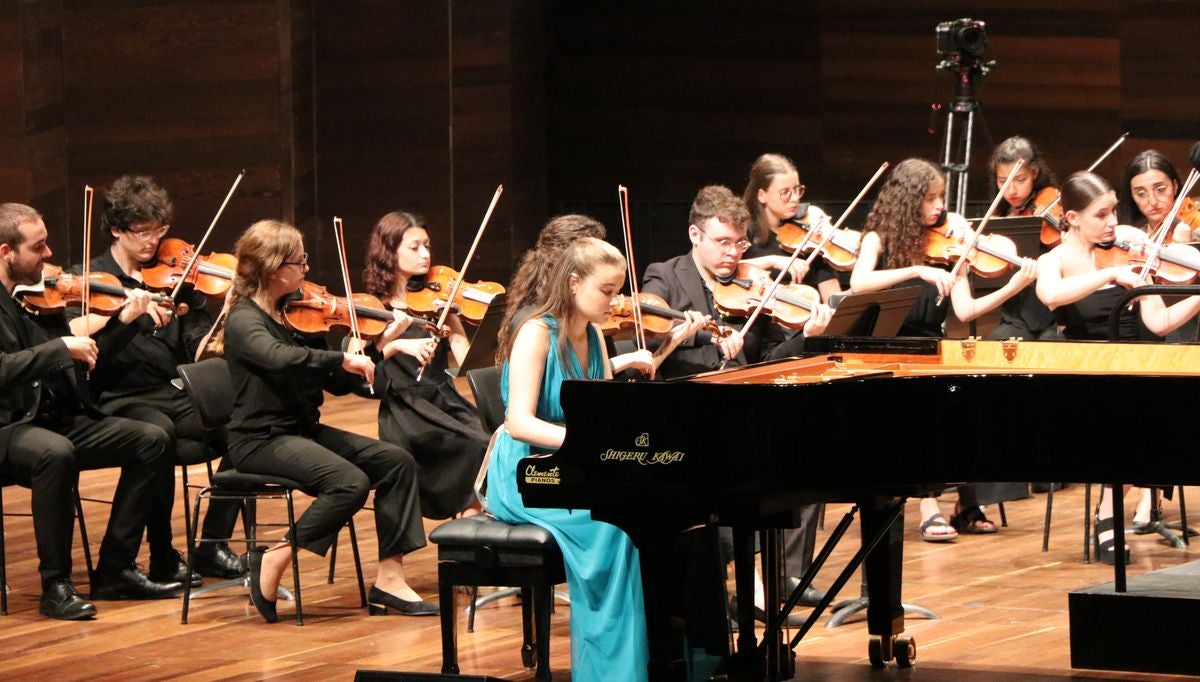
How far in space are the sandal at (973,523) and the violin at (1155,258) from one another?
3.21ft

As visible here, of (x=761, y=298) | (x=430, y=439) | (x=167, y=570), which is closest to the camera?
(x=761, y=298)

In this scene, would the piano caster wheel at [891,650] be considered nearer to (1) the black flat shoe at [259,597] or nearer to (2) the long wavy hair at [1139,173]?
(1) the black flat shoe at [259,597]

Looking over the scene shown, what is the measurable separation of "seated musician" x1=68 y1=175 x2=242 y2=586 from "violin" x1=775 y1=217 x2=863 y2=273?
1.90 meters

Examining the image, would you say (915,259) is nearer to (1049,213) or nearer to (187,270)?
(1049,213)

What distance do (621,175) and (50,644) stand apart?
6532 mm

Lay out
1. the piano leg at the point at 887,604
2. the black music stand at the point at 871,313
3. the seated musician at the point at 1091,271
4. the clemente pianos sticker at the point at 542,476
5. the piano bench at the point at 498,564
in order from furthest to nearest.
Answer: the seated musician at the point at 1091,271 < the black music stand at the point at 871,313 < the piano leg at the point at 887,604 < the piano bench at the point at 498,564 < the clemente pianos sticker at the point at 542,476

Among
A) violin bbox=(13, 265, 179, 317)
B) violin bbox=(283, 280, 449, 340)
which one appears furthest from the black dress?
violin bbox=(13, 265, 179, 317)

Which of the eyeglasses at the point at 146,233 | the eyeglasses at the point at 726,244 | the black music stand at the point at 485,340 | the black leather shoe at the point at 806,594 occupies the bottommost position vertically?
the black leather shoe at the point at 806,594

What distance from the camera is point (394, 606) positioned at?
4945mm

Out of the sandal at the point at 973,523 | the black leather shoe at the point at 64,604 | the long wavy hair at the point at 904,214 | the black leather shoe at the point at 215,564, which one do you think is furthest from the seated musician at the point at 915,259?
the black leather shoe at the point at 64,604

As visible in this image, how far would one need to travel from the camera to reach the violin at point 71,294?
5207mm

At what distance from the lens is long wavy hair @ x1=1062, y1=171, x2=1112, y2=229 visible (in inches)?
211

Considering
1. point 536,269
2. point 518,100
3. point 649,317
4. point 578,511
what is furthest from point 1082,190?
point 518,100

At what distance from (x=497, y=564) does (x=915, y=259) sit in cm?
220
